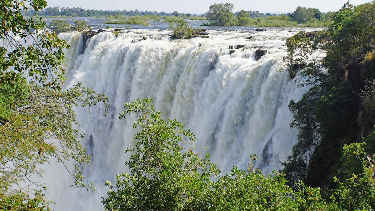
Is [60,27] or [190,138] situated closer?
[190,138]

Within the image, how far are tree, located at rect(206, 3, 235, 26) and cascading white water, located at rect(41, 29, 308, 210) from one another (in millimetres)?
29160

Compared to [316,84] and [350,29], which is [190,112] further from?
[350,29]

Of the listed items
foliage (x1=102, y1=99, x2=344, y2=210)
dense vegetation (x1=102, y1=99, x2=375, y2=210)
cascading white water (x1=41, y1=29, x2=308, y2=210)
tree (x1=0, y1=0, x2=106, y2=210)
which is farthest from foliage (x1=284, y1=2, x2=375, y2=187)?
tree (x1=0, y1=0, x2=106, y2=210)

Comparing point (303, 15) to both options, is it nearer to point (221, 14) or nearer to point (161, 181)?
point (221, 14)

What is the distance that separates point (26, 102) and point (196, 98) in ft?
40.4

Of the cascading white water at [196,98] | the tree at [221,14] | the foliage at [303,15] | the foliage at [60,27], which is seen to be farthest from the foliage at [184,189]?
the foliage at [303,15]

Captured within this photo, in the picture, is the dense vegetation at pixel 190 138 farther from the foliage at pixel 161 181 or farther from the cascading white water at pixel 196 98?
the cascading white water at pixel 196 98

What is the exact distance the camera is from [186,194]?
669cm

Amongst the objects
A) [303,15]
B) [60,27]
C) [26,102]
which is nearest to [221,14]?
[303,15]

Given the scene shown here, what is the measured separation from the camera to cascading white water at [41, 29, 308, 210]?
15.7 meters

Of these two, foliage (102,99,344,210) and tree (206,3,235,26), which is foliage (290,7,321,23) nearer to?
tree (206,3,235,26)

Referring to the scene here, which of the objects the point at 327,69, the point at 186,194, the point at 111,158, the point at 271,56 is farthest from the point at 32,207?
the point at 111,158

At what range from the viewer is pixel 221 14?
2223 inches

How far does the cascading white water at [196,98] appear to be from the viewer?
1574 centimetres
